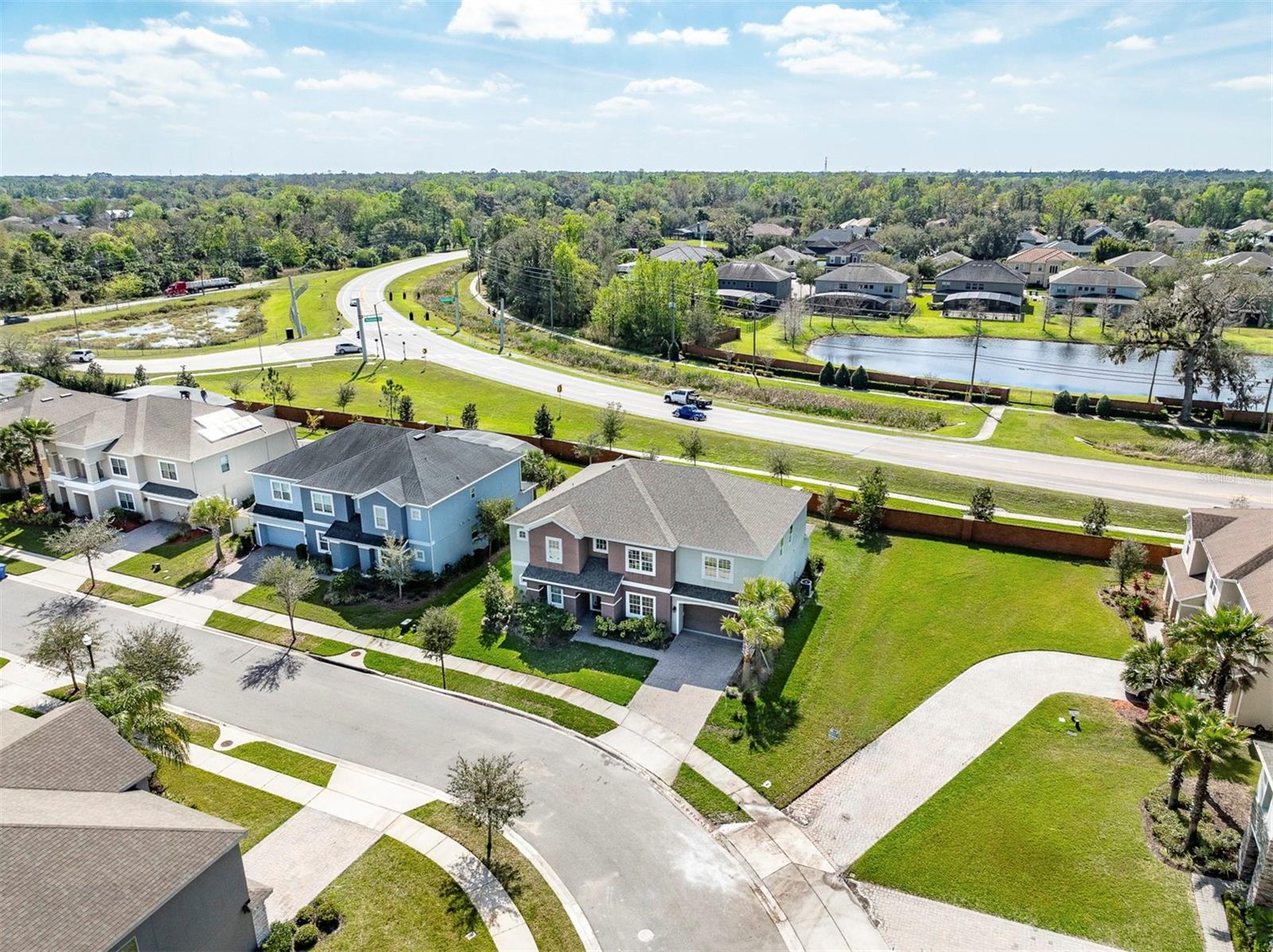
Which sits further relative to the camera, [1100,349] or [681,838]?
[1100,349]

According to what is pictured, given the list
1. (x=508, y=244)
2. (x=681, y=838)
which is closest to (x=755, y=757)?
(x=681, y=838)

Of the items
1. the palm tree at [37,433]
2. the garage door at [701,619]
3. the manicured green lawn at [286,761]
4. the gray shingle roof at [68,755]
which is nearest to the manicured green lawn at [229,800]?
the manicured green lawn at [286,761]

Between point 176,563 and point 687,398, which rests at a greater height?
point 687,398

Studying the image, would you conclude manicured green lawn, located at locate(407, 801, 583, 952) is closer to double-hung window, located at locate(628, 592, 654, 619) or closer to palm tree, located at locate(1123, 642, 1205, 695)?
double-hung window, located at locate(628, 592, 654, 619)

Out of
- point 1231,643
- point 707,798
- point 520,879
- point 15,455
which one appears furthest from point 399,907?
point 15,455

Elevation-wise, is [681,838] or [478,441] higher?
[478,441]

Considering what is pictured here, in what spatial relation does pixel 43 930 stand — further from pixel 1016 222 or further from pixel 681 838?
pixel 1016 222

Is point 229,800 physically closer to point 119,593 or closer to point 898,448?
point 119,593
